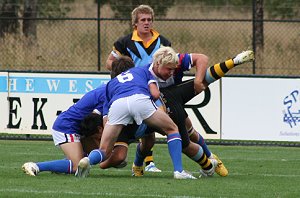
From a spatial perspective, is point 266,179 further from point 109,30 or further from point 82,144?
point 109,30

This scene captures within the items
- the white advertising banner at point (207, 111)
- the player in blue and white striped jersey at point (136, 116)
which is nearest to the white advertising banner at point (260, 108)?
the white advertising banner at point (207, 111)

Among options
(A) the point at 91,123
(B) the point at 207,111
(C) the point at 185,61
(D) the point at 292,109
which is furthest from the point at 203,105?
(A) the point at 91,123

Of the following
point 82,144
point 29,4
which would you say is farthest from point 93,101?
point 29,4

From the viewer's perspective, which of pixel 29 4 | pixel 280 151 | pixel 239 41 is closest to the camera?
pixel 280 151

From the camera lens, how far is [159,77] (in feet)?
36.6

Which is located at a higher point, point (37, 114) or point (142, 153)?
point (37, 114)

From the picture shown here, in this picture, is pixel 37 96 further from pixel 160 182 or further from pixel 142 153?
pixel 160 182

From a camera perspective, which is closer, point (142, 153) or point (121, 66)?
point (121, 66)

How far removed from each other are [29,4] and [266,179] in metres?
15.3

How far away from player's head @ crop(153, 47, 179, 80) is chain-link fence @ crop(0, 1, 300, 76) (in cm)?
1256

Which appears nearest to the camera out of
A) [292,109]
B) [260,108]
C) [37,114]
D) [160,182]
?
[160,182]

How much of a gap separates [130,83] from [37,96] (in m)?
7.23

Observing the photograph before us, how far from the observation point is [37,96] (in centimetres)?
1794

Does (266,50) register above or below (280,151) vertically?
above
